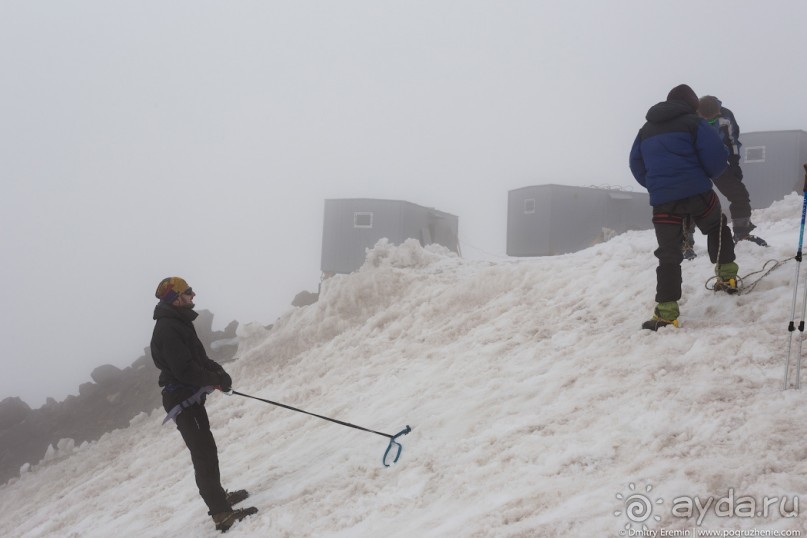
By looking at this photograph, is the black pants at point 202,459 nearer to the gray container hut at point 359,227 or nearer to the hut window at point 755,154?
the gray container hut at point 359,227

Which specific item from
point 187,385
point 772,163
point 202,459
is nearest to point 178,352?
point 187,385

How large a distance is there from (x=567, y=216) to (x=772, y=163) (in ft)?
26.3

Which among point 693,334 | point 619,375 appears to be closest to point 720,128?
point 693,334

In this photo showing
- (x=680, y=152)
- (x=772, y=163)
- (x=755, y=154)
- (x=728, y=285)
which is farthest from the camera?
(x=755, y=154)

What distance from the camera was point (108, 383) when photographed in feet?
61.2

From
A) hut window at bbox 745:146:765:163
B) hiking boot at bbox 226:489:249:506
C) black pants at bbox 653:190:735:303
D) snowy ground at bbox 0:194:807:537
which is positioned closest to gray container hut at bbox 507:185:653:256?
hut window at bbox 745:146:765:163

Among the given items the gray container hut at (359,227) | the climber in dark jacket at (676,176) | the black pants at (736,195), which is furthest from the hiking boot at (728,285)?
the gray container hut at (359,227)

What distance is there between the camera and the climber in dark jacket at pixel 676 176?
5281mm

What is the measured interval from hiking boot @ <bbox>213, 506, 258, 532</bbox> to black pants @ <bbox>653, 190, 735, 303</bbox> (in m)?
4.63

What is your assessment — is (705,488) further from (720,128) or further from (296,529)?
(720,128)

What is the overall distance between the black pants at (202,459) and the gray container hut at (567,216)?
2139 centimetres

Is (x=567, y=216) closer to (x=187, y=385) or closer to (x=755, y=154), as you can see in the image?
(x=755, y=154)

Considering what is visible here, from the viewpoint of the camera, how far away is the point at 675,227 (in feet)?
18.0

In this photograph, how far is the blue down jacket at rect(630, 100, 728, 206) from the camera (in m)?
5.23
